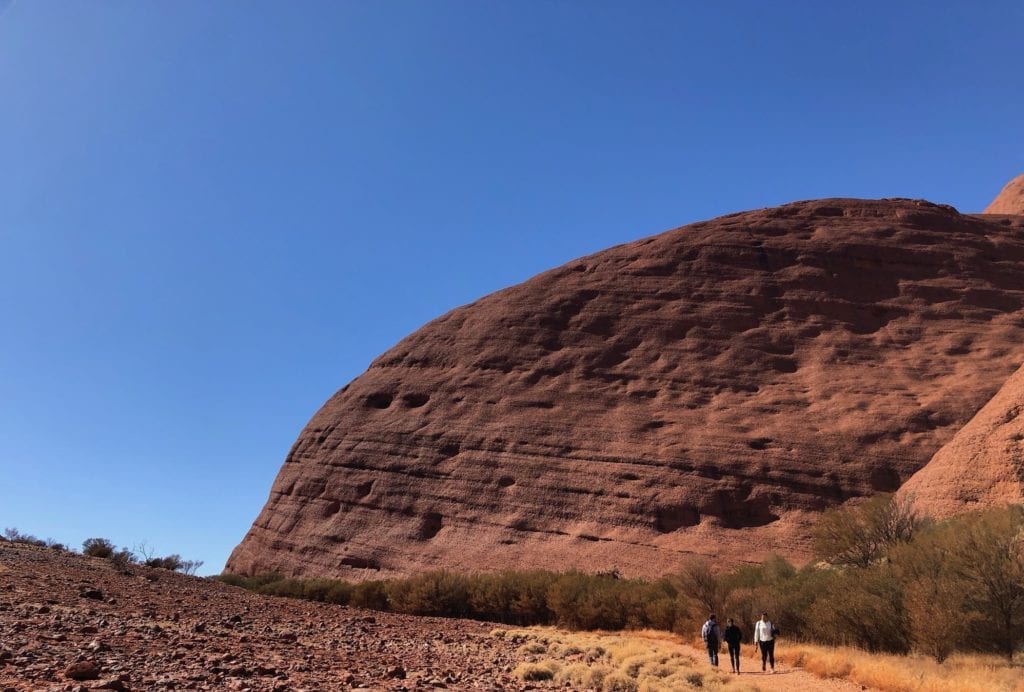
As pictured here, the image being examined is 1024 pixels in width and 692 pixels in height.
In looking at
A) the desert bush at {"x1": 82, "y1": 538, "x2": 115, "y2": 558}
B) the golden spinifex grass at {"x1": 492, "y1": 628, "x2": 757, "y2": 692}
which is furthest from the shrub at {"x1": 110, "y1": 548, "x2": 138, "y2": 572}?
the golden spinifex grass at {"x1": 492, "y1": 628, "x2": 757, "y2": 692}

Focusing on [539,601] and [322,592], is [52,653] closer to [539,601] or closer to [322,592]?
[539,601]

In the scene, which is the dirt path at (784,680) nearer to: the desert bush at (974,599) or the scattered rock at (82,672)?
the desert bush at (974,599)

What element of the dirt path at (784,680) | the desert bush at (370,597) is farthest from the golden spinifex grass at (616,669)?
the desert bush at (370,597)

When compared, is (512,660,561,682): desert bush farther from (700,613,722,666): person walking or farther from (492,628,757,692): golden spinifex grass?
(700,613,722,666): person walking

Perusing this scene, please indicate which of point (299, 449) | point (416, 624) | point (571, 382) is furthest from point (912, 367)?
point (299, 449)

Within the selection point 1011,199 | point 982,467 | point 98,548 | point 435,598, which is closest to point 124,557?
point 98,548

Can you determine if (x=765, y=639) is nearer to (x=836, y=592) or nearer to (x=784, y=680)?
(x=784, y=680)
